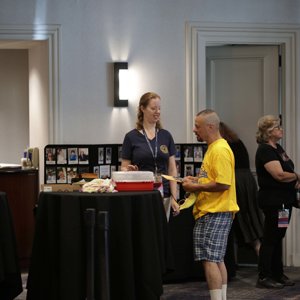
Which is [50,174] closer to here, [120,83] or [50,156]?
[50,156]

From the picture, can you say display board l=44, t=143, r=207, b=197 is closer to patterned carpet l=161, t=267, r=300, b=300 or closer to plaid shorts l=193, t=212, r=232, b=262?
patterned carpet l=161, t=267, r=300, b=300

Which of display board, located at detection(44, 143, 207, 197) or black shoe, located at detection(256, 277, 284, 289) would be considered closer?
black shoe, located at detection(256, 277, 284, 289)

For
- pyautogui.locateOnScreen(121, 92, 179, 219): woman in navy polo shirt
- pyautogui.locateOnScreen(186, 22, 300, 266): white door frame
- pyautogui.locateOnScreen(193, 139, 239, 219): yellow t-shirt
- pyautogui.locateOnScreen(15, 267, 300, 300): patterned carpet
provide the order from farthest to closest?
1. pyautogui.locateOnScreen(186, 22, 300, 266): white door frame
2. pyautogui.locateOnScreen(15, 267, 300, 300): patterned carpet
3. pyautogui.locateOnScreen(121, 92, 179, 219): woman in navy polo shirt
4. pyautogui.locateOnScreen(193, 139, 239, 219): yellow t-shirt

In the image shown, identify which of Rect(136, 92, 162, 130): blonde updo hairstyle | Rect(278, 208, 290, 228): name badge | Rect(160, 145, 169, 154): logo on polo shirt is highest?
Rect(136, 92, 162, 130): blonde updo hairstyle

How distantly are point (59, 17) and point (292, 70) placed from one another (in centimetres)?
219

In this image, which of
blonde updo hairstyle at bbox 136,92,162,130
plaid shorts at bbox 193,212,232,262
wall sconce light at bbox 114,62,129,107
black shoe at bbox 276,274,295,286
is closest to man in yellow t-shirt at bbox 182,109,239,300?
plaid shorts at bbox 193,212,232,262

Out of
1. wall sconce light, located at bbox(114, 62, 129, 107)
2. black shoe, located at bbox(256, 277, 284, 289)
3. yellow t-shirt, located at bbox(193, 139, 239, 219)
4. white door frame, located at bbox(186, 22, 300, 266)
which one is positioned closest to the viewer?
yellow t-shirt, located at bbox(193, 139, 239, 219)

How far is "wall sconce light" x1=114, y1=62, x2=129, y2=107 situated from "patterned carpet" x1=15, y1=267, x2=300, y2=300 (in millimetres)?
1661

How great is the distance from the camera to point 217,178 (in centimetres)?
432

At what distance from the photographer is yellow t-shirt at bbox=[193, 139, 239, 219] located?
14.2ft

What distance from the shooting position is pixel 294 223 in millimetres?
6676

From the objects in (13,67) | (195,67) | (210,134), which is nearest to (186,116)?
(195,67)

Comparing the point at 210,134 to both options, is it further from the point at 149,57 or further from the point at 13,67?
the point at 13,67

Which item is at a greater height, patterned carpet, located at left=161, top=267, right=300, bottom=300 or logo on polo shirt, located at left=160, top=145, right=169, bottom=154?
logo on polo shirt, located at left=160, top=145, right=169, bottom=154
